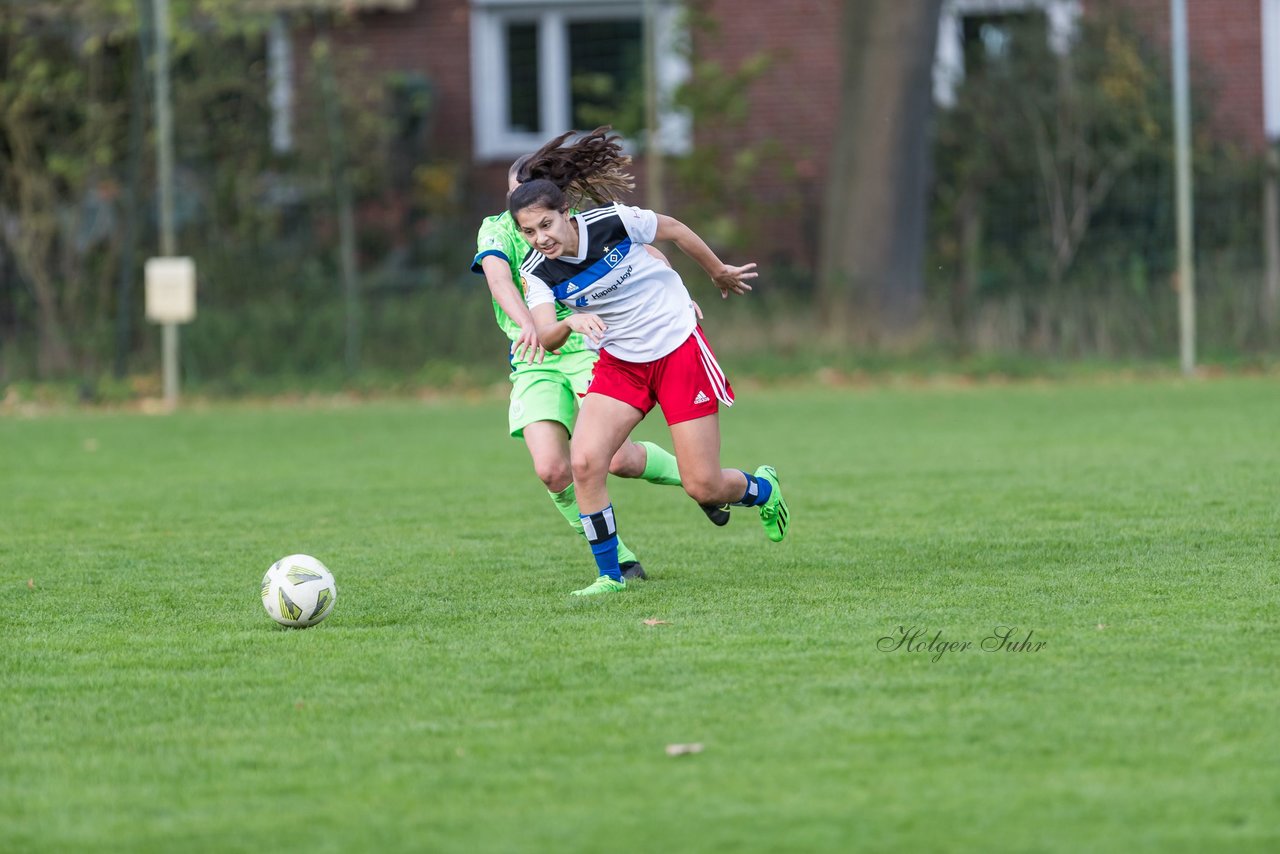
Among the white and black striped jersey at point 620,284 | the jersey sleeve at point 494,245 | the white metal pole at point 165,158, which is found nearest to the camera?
the white and black striped jersey at point 620,284

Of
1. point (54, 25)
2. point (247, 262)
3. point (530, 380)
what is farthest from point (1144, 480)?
point (54, 25)

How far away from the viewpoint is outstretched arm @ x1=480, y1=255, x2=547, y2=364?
6250 mm

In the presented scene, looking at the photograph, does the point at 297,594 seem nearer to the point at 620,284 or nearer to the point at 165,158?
the point at 620,284

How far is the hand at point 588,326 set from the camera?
19.7 ft

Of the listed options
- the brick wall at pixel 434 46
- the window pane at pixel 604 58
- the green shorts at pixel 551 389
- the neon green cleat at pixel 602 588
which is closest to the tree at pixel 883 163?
the window pane at pixel 604 58

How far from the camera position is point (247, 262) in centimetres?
1816

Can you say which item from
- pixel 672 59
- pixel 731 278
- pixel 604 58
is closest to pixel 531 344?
pixel 731 278

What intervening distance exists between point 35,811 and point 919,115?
15210 millimetres

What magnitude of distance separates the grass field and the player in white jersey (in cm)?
44

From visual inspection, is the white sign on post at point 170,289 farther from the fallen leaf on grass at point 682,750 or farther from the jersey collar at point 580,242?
the fallen leaf on grass at point 682,750

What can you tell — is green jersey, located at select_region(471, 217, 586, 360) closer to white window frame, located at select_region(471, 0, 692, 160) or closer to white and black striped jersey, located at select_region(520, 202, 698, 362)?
white and black striped jersey, located at select_region(520, 202, 698, 362)

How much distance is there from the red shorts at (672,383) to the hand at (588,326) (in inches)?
26.6

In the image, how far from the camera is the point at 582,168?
22.0 ft

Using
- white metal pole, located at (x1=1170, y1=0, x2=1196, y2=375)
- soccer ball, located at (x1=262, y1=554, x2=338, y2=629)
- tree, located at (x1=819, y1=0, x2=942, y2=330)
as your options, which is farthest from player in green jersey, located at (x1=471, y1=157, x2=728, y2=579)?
tree, located at (x1=819, y1=0, x2=942, y2=330)
